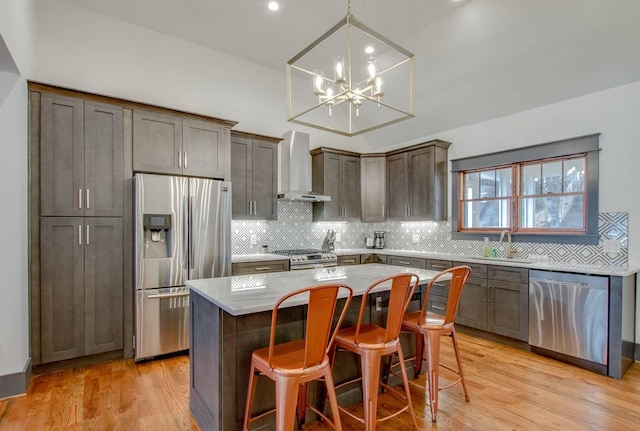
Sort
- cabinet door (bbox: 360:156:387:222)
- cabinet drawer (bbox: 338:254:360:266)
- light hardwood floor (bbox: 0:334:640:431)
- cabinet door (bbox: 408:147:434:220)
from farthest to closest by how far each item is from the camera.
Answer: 1. cabinet door (bbox: 360:156:387:222)
2. cabinet drawer (bbox: 338:254:360:266)
3. cabinet door (bbox: 408:147:434:220)
4. light hardwood floor (bbox: 0:334:640:431)

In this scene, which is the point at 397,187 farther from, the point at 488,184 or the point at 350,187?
the point at 488,184

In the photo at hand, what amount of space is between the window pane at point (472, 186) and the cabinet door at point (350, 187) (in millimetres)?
1744

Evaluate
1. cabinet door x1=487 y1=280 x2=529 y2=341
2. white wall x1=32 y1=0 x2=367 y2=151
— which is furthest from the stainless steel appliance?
cabinet door x1=487 y1=280 x2=529 y2=341

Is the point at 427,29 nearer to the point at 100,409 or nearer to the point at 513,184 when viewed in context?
the point at 513,184

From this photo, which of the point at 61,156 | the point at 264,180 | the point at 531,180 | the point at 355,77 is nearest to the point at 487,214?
the point at 531,180

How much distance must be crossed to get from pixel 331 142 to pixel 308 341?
463 centimetres

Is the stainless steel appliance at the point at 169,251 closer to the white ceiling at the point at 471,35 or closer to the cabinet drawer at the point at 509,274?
the white ceiling at the point at 471,35

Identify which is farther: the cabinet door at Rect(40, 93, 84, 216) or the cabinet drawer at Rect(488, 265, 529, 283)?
the cabinet drawer at Rect(488, 265, 529, 283)

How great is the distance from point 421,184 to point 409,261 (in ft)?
4.02

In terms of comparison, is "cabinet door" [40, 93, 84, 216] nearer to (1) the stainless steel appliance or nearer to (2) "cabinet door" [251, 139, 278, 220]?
(1) the stainless steel appliance

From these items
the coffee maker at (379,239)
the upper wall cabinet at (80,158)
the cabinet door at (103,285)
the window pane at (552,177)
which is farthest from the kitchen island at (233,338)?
the coffee maker at (379,239)

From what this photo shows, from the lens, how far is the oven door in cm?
325

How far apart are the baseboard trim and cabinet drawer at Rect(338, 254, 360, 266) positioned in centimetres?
372

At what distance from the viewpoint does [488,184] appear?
4734 millimetres
